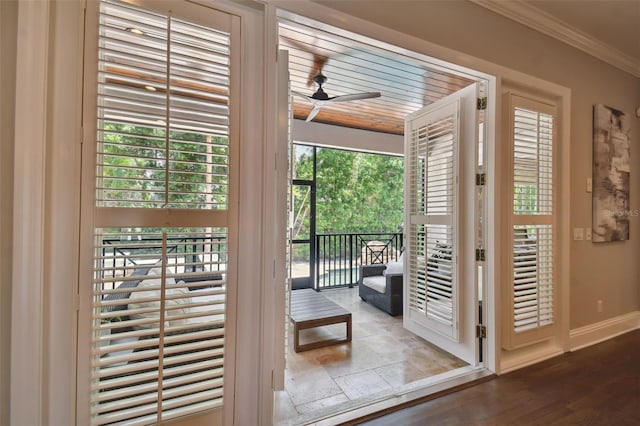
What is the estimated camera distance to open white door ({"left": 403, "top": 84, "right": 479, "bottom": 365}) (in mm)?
2258

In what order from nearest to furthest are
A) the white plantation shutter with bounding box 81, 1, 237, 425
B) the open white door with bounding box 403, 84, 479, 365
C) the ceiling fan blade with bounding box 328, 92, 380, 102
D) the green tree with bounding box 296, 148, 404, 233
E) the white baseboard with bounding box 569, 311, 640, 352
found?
1. the white plantation shutter with bounding box 81, 1, 237, 425
2. the open white door with bounding box 403, 84, 479, 365
3. the white baseboard with bounding box 569, 311, 640, 352
4. the ceiling fan blade with bounding box 328, 92, 380, 102
5. the green tree with bounding box 296, 148, 404, 233

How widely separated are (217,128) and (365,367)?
2175mm

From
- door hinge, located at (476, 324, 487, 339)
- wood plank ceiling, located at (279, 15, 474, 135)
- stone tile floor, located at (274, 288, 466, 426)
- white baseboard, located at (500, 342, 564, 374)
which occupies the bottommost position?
stone tile floor, located at (274, 288, 466, 426)

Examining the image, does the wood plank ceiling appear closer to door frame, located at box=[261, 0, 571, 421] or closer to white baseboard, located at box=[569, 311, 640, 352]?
door frame, located at box=[261, 0, 571, 421]

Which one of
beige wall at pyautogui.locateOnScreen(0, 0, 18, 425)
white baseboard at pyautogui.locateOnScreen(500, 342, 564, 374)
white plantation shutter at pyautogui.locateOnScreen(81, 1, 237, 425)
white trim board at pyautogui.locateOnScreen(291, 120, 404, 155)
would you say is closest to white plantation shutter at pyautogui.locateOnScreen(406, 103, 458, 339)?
white baseboard at pyautogui.locateOnScreen(500, 342, 564, 374)

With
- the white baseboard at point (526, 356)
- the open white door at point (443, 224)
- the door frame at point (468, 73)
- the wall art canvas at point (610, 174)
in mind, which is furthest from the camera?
the wall art canvas at point (610, 174)

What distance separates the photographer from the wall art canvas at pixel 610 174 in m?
2.60

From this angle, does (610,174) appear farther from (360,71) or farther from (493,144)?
(360,71)

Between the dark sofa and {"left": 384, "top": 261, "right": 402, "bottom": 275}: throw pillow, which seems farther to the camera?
{"left": 384, "top": 261, "right": 402, "bottom": 275}: throw pillow

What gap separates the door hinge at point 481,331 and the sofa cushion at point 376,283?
149cm

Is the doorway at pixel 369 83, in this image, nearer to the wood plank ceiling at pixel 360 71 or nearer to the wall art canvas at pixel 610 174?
the wood plank ceiling at pixel 360 71

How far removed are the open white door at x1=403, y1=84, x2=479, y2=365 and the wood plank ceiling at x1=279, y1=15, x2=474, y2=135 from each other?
433 mm

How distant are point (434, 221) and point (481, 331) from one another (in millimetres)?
991

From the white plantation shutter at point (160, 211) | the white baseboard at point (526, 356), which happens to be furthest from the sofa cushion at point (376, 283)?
the white plantation shutter at point (160, 211)
